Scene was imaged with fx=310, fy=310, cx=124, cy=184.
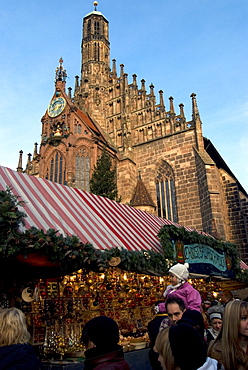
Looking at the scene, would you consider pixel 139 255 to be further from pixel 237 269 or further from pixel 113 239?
pixel 237 269

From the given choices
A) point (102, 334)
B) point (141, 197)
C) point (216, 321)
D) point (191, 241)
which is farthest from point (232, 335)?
point (141, 197)

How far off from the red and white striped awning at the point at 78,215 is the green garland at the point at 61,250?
0.42 metres

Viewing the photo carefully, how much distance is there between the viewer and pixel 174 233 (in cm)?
915

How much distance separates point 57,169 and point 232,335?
2370 cm

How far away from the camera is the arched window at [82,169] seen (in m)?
23.9

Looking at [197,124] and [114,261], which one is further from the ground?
[197,124]

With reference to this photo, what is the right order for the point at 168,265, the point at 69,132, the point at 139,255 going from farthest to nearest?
the point at 69,132
the point at 168,265
the point at 139,255

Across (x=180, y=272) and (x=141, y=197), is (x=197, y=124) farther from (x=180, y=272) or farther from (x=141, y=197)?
(x=180, y=272)

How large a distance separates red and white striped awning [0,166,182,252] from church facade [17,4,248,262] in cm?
1135

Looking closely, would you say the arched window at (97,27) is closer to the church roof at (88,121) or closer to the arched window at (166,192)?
the church roof at (88,121)

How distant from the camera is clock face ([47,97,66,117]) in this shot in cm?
2673

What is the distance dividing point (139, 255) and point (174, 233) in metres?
1.91

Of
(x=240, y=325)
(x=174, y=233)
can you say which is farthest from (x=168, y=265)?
(x=240, y=325)

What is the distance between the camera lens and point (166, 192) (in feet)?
79.7
